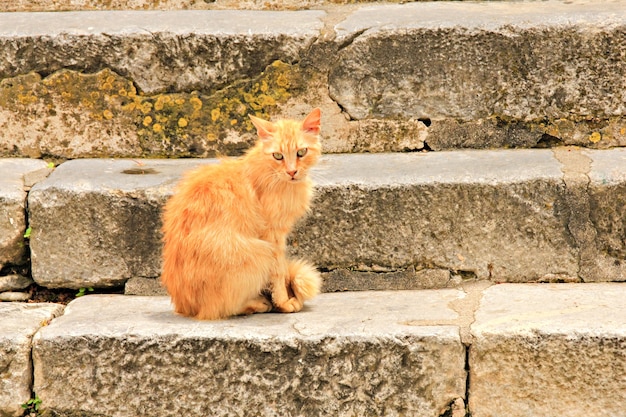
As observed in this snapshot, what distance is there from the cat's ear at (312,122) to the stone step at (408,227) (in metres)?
0.37

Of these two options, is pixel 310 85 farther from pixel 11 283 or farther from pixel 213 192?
pixel 11 283

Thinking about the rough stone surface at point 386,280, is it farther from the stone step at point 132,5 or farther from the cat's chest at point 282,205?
the stone step at point 132,5

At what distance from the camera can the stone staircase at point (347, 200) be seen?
300 centimetres

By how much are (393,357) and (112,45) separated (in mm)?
2022

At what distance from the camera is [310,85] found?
4027mm

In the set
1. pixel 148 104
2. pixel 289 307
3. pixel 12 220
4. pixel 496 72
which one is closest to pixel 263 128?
pixel 289 307

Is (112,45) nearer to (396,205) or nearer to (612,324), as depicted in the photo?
(396,205)

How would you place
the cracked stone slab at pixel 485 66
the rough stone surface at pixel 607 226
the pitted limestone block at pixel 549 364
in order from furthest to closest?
the cracked stone slab at pixel 485 66
the rough stone surface at pixel 607 226
the pitted limestone block at pixel 549 364

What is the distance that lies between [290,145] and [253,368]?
2.66 feet

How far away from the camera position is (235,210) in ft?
10.4

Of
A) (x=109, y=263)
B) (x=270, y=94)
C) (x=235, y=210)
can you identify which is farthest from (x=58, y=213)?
(x=270, y=94)

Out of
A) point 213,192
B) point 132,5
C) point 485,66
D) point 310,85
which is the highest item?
point 132,5

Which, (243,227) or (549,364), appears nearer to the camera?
(549,364)

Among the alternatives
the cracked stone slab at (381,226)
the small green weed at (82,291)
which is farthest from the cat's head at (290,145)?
the small green weed at (82,291)
